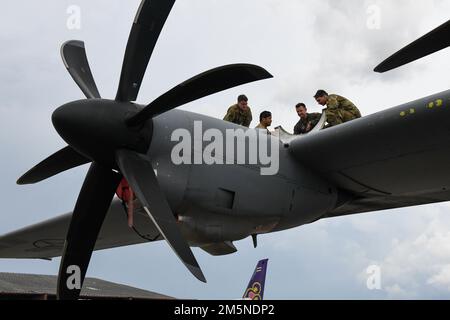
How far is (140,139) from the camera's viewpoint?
7.79 metres

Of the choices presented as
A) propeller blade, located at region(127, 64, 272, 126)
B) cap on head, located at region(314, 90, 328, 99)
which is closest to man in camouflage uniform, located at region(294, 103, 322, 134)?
cap on head, located at region(314, 90, 328, 99)

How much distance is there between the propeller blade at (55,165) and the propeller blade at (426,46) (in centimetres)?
574

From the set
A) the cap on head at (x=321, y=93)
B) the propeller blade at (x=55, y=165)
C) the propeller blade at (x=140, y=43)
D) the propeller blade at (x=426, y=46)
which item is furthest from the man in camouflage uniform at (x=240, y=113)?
the propeller blade at (x=426, y=46)

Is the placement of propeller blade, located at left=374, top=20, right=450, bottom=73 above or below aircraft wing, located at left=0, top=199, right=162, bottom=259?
above

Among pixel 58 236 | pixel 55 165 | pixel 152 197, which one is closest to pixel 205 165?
pixel 152 197

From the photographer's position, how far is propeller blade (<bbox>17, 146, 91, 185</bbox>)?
9203 mm

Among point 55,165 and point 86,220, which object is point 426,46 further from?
point 55,165

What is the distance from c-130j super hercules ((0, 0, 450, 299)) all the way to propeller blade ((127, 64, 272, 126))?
15mm

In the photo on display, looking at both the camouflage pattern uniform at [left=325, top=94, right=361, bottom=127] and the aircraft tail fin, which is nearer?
the camouflage pattern uniform at [left=325, top=94, right=361, bottom=127]

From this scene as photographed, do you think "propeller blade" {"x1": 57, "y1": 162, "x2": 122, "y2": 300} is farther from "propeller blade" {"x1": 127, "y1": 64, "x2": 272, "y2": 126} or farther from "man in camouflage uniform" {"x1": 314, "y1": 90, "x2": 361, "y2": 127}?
"man in camouflage uniform" {"x1": 314, "y1": 90, "x2": 361, "y2": 127}

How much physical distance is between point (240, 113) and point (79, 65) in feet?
10.3

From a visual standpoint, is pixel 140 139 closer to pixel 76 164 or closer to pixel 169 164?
pixel 169 164
